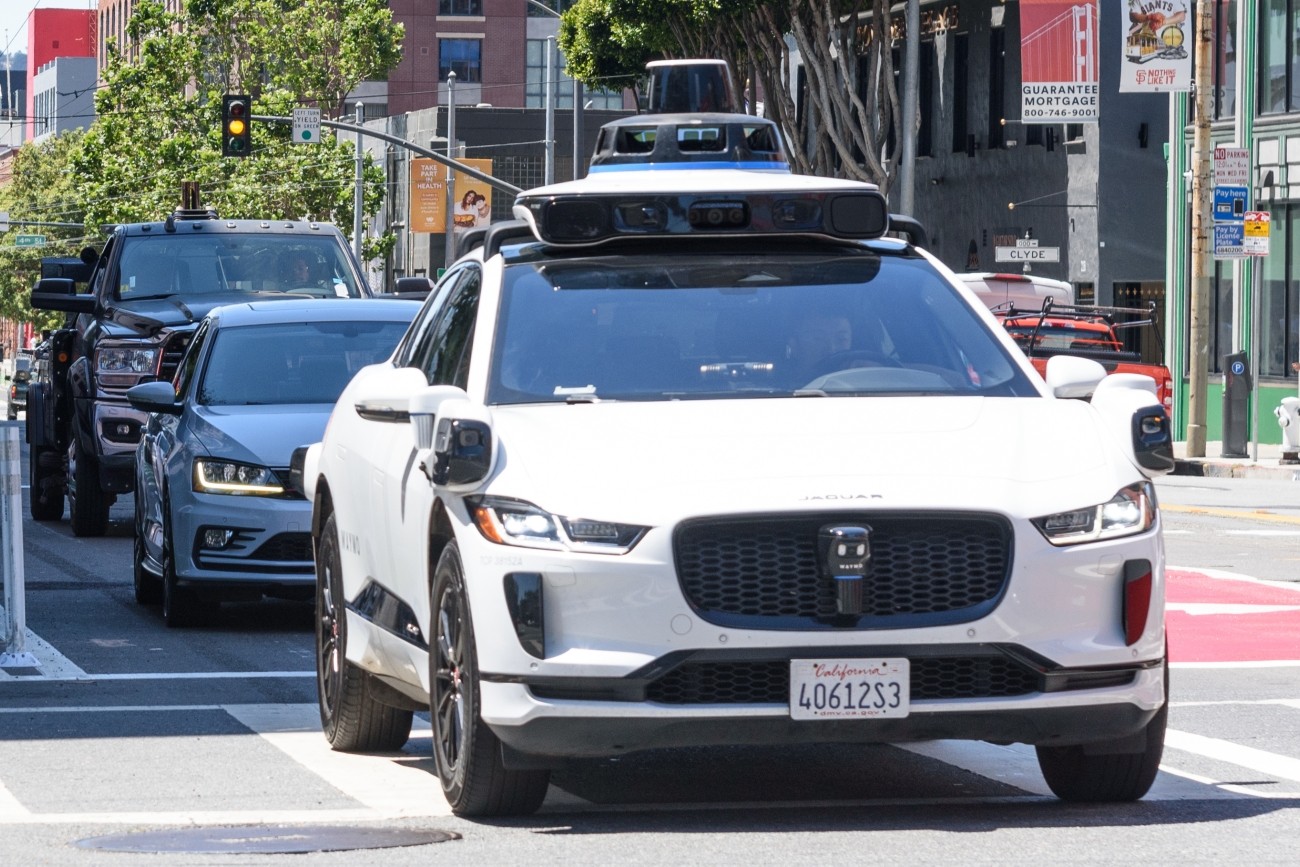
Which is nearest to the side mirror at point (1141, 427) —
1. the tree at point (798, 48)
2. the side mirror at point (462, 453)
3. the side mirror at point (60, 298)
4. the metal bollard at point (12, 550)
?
the side mirror at point (462, 453)

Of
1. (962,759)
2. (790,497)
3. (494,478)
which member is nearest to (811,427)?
(790,497)

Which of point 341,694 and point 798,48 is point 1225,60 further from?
point 341,694

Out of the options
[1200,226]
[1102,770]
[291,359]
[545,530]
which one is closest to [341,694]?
[545,530]

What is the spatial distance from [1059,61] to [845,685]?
34115 mm

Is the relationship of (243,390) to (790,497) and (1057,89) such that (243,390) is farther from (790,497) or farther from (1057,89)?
(1057,89)

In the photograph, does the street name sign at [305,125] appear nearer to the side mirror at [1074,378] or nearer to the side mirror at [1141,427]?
the side mirror at [1074,378]

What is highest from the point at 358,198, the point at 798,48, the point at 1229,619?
the point at 798,48

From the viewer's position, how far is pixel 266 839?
7.03m

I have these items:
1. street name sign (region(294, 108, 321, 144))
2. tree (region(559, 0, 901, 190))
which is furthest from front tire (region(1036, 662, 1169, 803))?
street name sign (region(294, 108, 321, 144))

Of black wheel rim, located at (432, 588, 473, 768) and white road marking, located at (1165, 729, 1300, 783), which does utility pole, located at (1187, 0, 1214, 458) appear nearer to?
white road marking, located at (1165, 729, 1300, 783)

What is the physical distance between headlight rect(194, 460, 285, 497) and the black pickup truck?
5.95m

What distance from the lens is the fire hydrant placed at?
31672mm

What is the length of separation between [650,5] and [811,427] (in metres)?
42.5

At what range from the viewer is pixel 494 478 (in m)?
6.98
